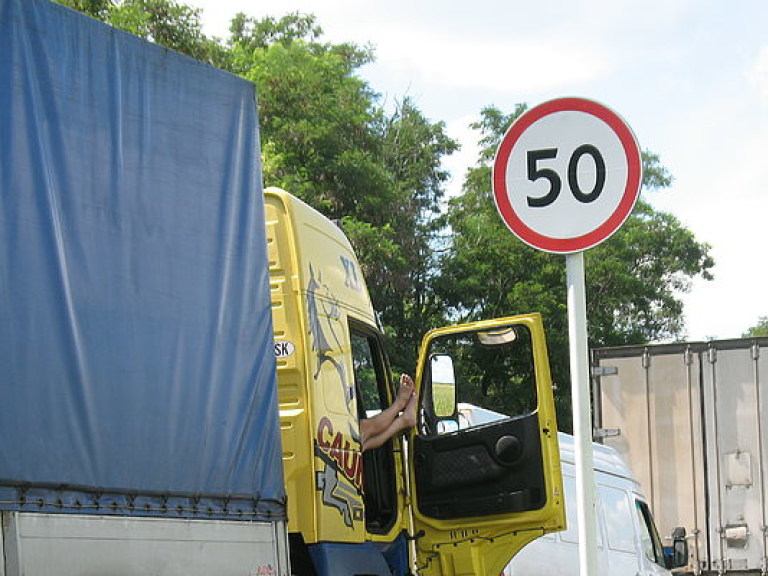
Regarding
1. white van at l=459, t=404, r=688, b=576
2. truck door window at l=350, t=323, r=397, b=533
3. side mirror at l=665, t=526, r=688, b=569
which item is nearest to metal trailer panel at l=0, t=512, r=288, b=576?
truck door window at l=350, t=323, r=397, b=533

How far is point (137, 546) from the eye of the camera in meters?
4.20

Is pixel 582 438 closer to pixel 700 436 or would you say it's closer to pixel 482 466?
pixel 482 466

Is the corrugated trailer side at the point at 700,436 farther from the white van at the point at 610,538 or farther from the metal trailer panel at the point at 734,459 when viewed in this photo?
the white van at the point at 610,538

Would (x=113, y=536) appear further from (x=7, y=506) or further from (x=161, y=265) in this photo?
(x=161, y=265)

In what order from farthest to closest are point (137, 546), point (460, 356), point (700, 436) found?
point (700, 436) < point (460, 356) < point (137, 546)

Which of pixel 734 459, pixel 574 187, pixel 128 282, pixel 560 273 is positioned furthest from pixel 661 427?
pixel 560 273

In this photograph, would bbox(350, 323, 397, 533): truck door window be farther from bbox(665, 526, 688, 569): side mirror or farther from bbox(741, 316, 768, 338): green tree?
bbox(741, 316, 768, 338): green tree

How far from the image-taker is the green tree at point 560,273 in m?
34.3

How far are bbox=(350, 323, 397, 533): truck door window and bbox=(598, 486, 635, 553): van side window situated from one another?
15.9 feet

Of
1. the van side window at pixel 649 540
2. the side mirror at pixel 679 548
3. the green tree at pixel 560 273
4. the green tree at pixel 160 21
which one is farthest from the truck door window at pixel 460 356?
the green tree at pixel 560 273

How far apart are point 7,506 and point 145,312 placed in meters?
0.95

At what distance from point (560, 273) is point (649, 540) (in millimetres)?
23769

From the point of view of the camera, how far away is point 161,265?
181 inches

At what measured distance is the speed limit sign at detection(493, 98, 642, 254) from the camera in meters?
4.81
